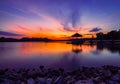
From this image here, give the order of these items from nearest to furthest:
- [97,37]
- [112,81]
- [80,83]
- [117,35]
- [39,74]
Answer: [80,83] < [112,81] < [39,74] < [117,35] < [97,37]

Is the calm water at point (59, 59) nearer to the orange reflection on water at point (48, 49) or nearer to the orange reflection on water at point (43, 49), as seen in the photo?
the orange reflection on water at point (43, 49)

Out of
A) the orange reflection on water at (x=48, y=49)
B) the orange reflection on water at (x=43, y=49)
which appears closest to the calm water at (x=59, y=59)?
the orange reflection on water at (x=43, y=49)

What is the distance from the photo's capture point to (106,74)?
643 cm

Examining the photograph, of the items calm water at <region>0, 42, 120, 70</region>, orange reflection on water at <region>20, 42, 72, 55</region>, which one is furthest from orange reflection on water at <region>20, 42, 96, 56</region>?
calm water at <region>0, 42, 120, 70</region>

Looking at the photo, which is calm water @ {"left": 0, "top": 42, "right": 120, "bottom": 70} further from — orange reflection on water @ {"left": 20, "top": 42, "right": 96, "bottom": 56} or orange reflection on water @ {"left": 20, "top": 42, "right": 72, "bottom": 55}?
orange reflection on water @ {"left": 20, "top": 42, "right": 96, "bottom": 56}

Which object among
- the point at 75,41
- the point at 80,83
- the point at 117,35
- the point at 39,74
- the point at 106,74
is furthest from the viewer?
the point at 117,35

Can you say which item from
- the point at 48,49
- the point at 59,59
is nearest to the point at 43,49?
the point at 48,49

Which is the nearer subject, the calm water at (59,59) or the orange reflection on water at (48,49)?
the calm water at (59,59)

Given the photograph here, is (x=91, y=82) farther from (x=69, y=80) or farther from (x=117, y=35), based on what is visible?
(x=117, y=35)

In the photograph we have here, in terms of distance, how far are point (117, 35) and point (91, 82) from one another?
5004 cm

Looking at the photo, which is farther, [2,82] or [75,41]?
[75,41]

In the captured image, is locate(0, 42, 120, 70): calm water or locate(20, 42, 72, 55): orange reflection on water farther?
locate(20, 42, 72, 55): orange reflection on water

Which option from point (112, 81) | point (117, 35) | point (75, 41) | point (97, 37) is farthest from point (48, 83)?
point (97, 37)

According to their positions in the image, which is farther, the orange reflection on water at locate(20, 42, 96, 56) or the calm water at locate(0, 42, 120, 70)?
the orange reflection on water at locate(20, 42, 96, 56)
